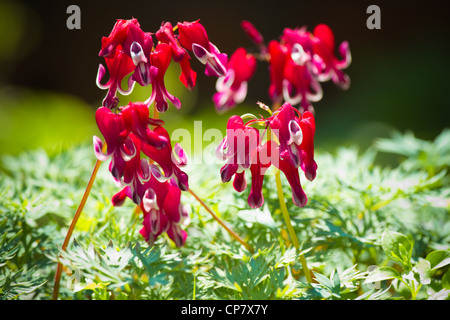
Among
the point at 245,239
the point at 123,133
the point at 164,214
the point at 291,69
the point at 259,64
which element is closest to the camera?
the point at 123,133

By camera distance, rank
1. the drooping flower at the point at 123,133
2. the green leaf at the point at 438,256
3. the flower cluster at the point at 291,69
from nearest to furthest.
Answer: the drooping flower at the point at 123,133 → the green leaf at the point at 438,256 → the flower cluster at the point at 291,69

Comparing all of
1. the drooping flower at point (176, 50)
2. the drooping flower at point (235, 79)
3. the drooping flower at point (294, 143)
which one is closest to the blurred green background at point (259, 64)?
the drooping flower at point (235, 79)

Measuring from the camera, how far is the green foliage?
90 centimetres

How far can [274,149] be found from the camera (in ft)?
3.00

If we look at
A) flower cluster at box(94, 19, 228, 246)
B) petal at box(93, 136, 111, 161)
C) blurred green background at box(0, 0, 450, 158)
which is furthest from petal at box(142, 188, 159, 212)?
blurred green background at box(0, 0, 450, 158)

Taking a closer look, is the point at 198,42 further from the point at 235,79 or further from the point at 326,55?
the point at 326,55

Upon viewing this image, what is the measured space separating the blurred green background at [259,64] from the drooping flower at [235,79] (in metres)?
1.50

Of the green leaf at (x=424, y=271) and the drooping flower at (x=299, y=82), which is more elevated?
the drooping flower at (x=299, y=82)

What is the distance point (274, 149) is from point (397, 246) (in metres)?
0.34

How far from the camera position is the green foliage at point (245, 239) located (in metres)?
0.90

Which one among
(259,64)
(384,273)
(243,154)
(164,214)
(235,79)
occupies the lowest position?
(384,273)

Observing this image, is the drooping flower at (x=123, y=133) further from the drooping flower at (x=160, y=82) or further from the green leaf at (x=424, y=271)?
the green leaf at (x=424, y=271)

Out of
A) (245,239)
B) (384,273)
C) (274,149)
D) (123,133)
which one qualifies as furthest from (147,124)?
(384,273)

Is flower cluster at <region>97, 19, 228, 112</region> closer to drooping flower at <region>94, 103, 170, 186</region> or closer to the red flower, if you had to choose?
drooping flower at <region>94, 103, 170, 186</region>
